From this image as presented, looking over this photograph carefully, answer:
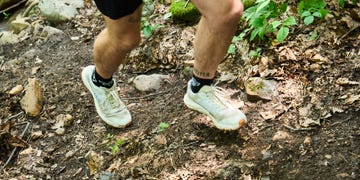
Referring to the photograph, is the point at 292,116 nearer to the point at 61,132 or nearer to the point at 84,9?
the point at 61,132

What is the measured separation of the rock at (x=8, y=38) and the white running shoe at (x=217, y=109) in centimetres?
319

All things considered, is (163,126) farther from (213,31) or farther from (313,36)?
(313,36)

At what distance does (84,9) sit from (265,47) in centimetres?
282

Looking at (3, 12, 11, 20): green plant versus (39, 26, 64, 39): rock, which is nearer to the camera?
(39, 26, 64, 39): rock

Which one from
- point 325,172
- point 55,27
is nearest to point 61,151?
point 325,172

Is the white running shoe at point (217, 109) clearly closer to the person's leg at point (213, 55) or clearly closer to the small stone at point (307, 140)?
the person's leg at point (213, 55)

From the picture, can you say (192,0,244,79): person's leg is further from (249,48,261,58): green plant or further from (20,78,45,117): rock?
(20,78,45,117): rock

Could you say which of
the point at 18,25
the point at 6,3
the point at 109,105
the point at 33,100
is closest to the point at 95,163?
the point at 109,105

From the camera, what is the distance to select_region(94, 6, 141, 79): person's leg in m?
3.02

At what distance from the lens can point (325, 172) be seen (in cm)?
274

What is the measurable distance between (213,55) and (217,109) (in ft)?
1.48

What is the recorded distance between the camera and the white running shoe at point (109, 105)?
3.66m

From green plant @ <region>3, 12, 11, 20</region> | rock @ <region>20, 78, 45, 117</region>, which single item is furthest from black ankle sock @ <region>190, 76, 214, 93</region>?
green plant @ <region>3, 12, 11, 20</region>

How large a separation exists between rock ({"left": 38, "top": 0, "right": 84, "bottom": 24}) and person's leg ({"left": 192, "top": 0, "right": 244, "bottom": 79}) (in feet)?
10.4
